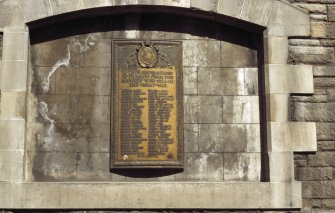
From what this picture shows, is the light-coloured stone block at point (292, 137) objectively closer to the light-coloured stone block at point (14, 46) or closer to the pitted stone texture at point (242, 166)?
the pitted stone texture at point (242, 166)

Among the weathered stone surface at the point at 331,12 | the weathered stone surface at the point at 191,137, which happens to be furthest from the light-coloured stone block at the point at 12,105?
the weathered stone surface at the point at 331,12

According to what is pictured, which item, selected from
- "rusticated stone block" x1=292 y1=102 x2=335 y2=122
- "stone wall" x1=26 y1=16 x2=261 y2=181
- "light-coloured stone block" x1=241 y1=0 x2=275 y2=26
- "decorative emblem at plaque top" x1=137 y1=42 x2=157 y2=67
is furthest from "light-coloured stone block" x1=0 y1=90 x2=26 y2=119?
"rusticated stone block" x1=292 y1=102 x2=335 y2=122

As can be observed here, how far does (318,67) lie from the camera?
7500 mm

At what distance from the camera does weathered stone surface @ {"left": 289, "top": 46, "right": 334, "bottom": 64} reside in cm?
751

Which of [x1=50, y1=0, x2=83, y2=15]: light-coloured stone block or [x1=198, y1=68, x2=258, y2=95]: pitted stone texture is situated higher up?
[x1=50, y1=0, x2=83, y2=15]: light-coloured stone block

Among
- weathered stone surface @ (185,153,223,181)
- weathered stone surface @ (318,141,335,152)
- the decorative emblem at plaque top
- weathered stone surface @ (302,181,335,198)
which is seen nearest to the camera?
weathered stone surface @ (302,181,335,198)

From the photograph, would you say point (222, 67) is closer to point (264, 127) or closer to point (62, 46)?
point (264, 127)

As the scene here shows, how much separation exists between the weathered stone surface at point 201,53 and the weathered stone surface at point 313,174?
222 centimetres

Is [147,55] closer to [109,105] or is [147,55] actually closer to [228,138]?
[109,105]

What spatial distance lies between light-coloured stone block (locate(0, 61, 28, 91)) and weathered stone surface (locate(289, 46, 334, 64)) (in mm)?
4342

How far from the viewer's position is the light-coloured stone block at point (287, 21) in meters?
7.53

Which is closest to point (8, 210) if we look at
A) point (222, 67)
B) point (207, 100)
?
point (207, 100)

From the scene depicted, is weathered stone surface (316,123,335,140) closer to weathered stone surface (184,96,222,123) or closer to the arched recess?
the arched recess

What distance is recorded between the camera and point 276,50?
7488 millimetres
